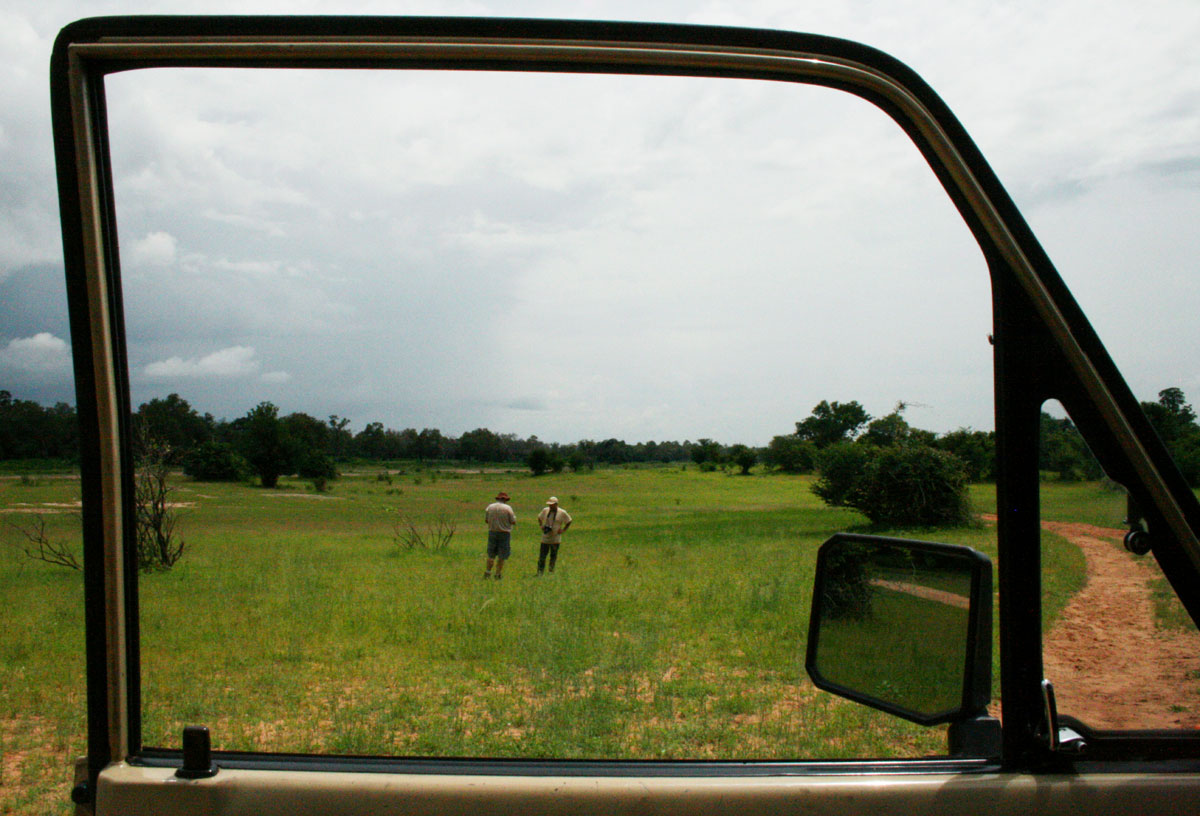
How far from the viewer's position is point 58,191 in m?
1.12

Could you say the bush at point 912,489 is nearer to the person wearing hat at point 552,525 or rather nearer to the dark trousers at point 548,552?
the dark trousers at point 548,552

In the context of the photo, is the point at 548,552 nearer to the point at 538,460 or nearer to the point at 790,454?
the point at 538,460

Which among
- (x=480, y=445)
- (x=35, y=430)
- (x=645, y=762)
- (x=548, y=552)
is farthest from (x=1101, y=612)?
(x=548, y=552)

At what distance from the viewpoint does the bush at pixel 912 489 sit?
1374 millimetres

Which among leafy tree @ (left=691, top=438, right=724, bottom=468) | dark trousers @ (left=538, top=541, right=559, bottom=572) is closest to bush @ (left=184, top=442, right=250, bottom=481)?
leafy tree @ (left=691, top=438, right=724, bottom=468)

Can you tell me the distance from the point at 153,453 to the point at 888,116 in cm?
138

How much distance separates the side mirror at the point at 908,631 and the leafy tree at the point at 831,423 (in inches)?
10.7

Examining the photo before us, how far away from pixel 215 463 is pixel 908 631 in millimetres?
1339

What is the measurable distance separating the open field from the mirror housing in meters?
0.10

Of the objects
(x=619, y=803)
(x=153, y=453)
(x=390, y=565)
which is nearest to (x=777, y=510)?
(x=619, y=803)

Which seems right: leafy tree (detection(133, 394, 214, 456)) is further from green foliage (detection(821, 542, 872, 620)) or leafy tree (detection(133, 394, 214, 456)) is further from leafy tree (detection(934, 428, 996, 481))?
leafy tree (detection(934, 428, 996, 481))

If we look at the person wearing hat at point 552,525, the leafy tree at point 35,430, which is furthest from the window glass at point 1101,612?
the person wearing hat at point 552,525

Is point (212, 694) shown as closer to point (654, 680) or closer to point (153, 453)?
point (153, 453)

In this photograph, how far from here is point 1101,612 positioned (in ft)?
3.72
